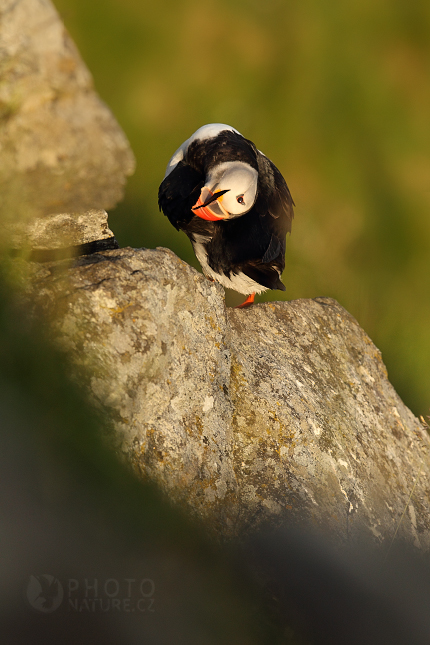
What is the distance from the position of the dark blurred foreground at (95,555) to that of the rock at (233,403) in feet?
0.60

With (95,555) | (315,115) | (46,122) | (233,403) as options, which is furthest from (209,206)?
(315,115)

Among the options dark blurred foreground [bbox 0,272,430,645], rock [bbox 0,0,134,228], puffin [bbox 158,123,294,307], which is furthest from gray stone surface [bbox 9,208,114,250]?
puffin [bbox 158,123,294,307]

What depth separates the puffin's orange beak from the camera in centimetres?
346

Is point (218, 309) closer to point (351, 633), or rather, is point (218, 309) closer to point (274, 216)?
point (274, 216)

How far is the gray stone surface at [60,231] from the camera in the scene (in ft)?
7.91

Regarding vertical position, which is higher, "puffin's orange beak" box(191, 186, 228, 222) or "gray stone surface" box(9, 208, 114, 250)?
"puffin's orange beak" box(191, 186, 228, 222)

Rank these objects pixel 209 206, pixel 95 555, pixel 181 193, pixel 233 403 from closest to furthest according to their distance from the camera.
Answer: pixel 95 555
pixel 233 403
pixel 209 206
pixel 181 193

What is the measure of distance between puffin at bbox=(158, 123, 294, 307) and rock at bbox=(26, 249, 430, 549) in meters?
0.34

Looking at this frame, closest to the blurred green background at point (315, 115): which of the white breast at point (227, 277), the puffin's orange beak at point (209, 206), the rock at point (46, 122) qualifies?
the white breast at point (227, 277)

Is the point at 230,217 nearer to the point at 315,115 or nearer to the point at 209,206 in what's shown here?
the point at 209,206

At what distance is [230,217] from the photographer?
12.2 ft

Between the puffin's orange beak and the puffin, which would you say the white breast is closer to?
the puffin

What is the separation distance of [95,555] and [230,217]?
2.46 meters

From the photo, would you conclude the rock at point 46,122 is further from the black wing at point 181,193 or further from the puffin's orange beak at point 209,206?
the black wing at point 181,193
